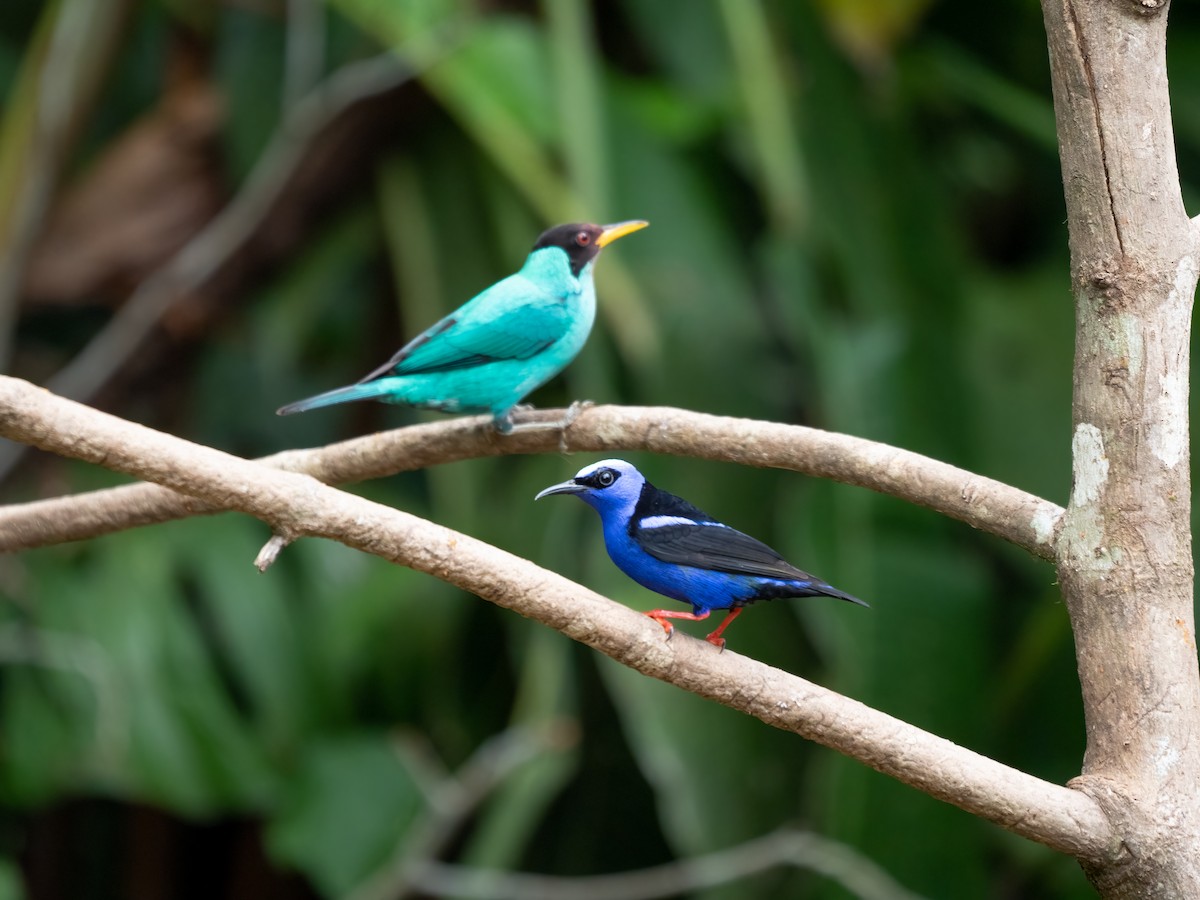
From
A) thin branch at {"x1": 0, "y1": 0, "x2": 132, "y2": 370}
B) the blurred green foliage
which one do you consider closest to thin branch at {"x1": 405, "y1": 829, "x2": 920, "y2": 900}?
the blurred green foliage

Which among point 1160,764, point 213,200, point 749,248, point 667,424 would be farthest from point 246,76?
point 1160,764

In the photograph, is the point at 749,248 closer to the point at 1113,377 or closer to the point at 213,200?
the point at 213,200

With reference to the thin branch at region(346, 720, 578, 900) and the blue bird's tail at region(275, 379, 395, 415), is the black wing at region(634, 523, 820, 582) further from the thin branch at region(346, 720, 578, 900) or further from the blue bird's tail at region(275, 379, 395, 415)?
the thin branch at region(346, 720, 578, 900)

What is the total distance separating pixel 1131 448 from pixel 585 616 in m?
0.70

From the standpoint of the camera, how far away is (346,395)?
5.73ft

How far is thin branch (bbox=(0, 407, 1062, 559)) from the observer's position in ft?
5.49

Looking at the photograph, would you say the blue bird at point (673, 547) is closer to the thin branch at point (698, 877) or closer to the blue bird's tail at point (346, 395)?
the blue bird's tail at point (346, 395)

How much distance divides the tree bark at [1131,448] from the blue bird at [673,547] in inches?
15.9

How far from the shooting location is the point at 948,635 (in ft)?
10.8

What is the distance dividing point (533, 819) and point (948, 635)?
4.98ft

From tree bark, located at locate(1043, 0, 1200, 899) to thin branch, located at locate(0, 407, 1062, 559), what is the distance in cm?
9

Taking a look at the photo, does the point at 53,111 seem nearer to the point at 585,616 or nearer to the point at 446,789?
the point at 446,789

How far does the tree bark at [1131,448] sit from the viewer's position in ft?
5.04

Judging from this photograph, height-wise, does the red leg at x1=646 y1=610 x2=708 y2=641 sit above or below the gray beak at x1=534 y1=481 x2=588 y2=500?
below
